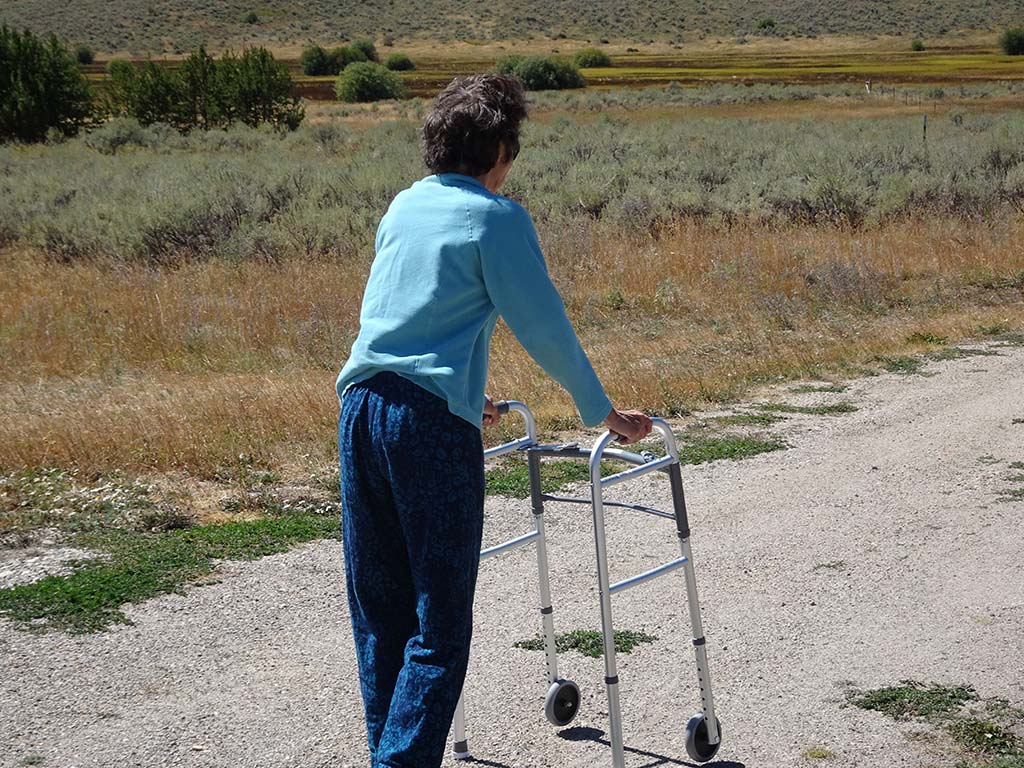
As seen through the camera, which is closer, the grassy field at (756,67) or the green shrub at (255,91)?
the green shrub at (255,91)

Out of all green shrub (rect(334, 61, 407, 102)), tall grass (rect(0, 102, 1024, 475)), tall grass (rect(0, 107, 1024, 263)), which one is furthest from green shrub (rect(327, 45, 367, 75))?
tall grass (rect(0, 102, 1024, 475))

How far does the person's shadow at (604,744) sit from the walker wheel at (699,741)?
0.12 feet

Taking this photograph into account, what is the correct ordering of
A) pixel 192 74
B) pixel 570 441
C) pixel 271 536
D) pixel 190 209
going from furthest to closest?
pixel 192 74 → pixel 190 209 → pixel 570 441 → pixel 271 536

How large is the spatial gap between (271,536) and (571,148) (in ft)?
73.8

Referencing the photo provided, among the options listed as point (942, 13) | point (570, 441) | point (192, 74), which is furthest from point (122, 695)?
point (942, 13)

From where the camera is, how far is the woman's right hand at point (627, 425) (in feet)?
11.3

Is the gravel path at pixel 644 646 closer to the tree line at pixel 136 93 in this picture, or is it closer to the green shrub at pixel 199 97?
the tree line at pixel 136 93

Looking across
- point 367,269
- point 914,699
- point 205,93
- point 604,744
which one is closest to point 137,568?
point 604,744

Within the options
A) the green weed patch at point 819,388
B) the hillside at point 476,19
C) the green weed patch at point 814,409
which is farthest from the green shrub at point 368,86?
the green weed patch at point 814,409

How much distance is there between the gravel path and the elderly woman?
1.10m

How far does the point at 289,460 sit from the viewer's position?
307 inches

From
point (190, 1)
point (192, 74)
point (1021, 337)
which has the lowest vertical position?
point (1021, 337)

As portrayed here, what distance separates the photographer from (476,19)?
129 metres

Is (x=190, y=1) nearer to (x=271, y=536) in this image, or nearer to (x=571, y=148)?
(x=571, y=148)
